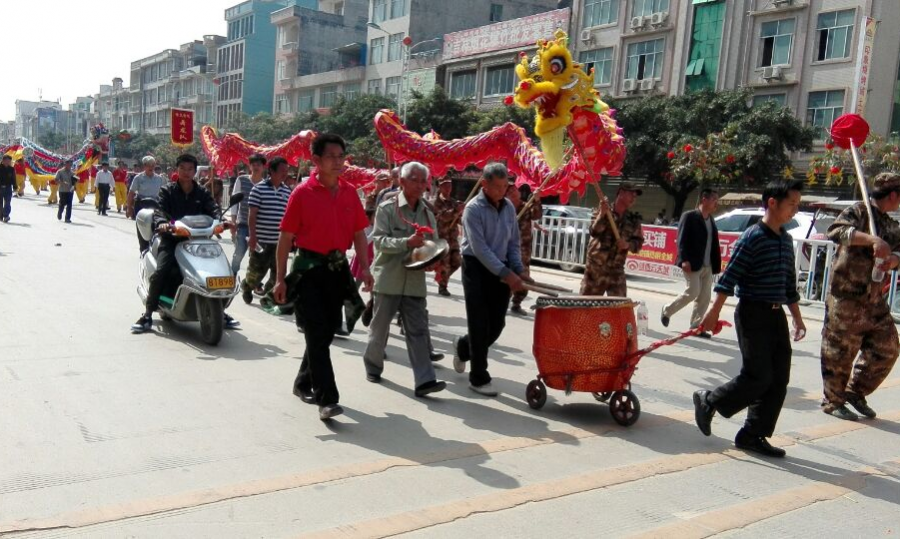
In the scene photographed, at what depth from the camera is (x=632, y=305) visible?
5.51 m

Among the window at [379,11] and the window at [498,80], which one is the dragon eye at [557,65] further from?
the window at [379,11]

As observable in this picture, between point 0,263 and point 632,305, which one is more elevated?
point 632,305

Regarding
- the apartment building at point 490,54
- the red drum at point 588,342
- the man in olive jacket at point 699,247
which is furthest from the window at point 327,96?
the red drum at point 588,342

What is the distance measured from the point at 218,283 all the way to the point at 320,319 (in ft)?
7.89

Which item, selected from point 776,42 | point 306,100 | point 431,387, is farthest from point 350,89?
point 431,387

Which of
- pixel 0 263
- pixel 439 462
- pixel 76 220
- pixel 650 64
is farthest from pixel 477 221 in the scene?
pixel 650 64

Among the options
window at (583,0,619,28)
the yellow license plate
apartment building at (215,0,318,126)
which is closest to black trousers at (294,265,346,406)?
the yellow license plate

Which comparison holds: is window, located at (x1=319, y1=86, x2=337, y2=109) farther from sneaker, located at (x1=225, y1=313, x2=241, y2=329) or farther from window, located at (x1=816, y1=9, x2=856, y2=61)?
sneaker, located at (x1=225, y1=313, x2=241, y2=329)

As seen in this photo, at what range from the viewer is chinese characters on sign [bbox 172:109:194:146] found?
2366cm

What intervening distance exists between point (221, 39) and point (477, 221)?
79030 mm

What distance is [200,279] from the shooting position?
7230 mm

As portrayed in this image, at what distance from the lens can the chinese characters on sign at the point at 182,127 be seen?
23656mm

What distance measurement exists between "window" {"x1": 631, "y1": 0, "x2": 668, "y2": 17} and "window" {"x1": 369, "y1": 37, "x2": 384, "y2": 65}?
2234 cm

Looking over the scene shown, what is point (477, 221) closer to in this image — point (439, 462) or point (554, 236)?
point (439, 462)
